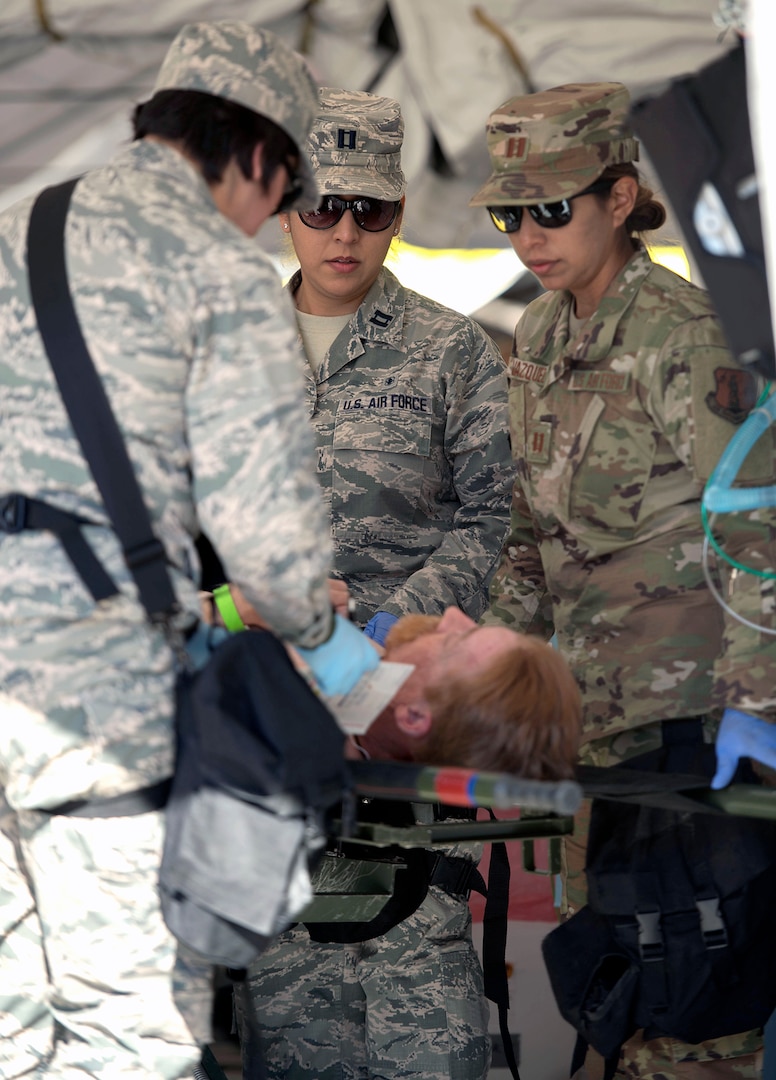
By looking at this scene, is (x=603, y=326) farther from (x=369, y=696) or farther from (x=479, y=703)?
(x=369, y=696)

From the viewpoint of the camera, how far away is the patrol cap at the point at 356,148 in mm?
2969

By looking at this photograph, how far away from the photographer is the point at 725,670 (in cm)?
221

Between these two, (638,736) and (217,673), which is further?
(638,736)

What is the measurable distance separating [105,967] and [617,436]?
4.38ft

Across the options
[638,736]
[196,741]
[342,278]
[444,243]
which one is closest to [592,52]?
[444,243]

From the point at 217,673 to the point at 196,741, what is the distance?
9cm

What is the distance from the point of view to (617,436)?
2510 mm

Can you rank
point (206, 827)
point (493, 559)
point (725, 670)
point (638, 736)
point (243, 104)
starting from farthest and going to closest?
point (493, 559)
point (638, 736)
point (725, 670)
point (243, 104)
point (206, 827)

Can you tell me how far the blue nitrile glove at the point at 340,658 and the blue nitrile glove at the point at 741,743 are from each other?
0.61 m

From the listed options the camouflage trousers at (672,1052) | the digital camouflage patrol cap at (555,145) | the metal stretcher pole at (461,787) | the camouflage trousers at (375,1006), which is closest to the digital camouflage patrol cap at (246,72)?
the digital camouflage patrol cap at (555,145)

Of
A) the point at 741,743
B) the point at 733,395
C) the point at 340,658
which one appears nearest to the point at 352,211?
the point at 733,395

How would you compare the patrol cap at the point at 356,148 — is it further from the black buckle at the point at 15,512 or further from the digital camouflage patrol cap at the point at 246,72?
the black buckle at the point at 15,512

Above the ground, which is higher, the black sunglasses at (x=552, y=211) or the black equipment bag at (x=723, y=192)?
the black equipment bag at (x=723, y=192)

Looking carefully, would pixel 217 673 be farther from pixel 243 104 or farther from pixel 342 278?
pixel 342 278
